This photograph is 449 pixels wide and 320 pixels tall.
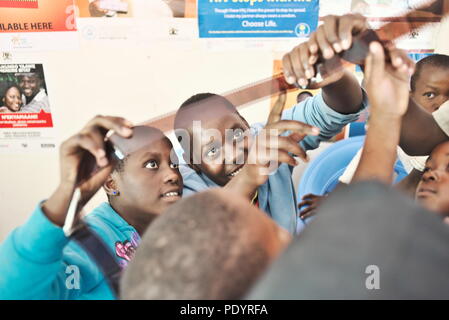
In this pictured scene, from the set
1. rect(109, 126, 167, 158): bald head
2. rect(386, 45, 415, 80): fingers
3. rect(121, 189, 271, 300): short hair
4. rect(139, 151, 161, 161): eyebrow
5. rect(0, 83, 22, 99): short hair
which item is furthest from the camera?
rect(0, 83, 22, 99): short hair

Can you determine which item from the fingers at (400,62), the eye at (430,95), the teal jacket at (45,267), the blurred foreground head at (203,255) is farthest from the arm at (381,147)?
the teal jacket at (45,267)

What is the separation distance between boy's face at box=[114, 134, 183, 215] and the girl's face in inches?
16.4

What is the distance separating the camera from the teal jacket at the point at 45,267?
682 mm

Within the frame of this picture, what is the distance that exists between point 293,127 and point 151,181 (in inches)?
15.8

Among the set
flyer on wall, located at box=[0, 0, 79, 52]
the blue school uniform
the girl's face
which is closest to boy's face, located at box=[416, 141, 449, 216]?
the blue school uniform

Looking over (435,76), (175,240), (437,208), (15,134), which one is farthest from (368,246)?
(15,134)

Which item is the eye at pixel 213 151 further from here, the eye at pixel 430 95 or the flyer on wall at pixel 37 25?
the eye at pixel 430 95

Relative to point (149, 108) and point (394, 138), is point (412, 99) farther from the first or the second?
point (149, 108)

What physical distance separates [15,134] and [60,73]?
0.25 m

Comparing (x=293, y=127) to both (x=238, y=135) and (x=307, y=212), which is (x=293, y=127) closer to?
(x=238, y=135)

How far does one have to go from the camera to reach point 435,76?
991 mm

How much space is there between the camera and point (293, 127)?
0.85 meters

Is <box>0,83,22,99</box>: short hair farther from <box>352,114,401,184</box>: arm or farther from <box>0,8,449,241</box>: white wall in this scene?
<box>352,114,401,184</box>: arm

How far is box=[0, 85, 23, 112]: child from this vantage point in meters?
1.01
